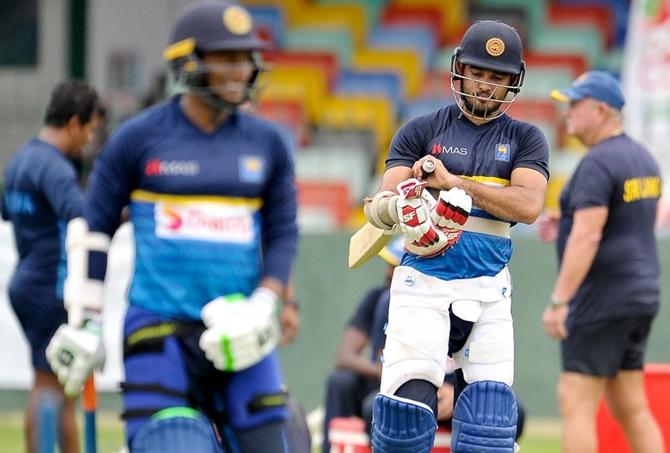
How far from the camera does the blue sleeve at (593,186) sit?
24.9 ft

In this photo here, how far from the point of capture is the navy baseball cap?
7.85 meters

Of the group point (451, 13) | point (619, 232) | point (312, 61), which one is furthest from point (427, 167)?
point (451, 13)

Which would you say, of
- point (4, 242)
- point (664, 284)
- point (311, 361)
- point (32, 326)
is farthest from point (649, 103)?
point (32, 326)

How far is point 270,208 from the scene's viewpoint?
18.0ft

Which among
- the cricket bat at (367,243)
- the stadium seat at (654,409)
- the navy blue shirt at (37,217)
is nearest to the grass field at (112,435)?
the stadium seat at (654,409)

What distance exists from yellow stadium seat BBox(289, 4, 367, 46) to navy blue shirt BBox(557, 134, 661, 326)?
9.06 m

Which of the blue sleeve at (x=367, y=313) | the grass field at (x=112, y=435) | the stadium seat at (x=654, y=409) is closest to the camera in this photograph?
the stadium seat at (x=654, y=409)

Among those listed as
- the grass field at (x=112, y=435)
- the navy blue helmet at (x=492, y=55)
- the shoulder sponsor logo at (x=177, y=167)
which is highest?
the navy blue helmet at (x=492, y=55)

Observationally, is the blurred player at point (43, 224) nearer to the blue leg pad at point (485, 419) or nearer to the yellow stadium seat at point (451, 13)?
the blue leg pad at point (485, 419)

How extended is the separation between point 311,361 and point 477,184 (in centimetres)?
565

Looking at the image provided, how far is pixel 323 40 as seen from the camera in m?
16.5

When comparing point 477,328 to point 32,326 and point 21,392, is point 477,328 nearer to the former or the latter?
point 32,326

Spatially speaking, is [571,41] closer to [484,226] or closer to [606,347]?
[606,347]

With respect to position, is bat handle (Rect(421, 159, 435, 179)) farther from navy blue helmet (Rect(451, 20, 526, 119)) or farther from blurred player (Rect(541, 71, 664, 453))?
blurred player (Rect(541, 71, 664, 453))
